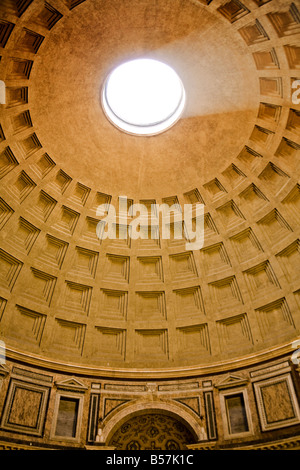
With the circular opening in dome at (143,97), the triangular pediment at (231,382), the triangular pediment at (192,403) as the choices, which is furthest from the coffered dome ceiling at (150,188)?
the triangular pediment at (192,403)

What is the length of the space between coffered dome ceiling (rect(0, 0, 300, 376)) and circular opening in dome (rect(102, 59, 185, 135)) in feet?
2.11

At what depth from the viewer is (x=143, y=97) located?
20.2 meters

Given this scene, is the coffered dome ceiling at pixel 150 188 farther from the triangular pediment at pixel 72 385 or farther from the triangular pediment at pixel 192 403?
the triangular pediment at pixel 192 403

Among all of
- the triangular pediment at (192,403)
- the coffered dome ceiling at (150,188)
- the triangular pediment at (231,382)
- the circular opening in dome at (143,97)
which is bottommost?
the triangular pediment at (192,403)

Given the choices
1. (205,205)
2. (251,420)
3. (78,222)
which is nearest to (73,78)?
(78,222)

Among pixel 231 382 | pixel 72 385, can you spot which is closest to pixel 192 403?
pixel 231 382

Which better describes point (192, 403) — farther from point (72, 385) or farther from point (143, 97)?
point (143, 97)

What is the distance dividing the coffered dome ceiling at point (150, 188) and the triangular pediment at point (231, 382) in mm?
540

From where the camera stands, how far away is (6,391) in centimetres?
1477

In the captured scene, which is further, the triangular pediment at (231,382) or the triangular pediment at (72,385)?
the triangular pediment at (72,385)

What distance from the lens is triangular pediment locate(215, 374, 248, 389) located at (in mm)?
15555

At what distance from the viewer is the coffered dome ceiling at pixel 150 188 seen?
1441 cm
